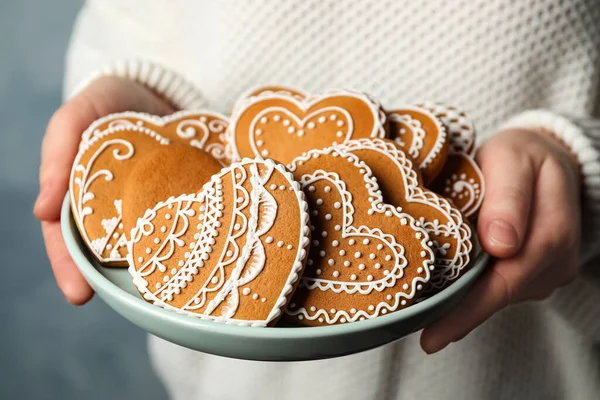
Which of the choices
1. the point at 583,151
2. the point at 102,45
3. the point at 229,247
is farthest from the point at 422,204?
the point at 102,45

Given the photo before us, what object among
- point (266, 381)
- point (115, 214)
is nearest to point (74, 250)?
point (115, 214)

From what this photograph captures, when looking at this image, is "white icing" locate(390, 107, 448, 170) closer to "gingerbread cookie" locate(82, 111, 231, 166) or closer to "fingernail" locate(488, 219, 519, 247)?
"fingernail" locate(488, 219, 519, 247)

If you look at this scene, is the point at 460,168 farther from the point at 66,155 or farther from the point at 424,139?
the point at 66,155

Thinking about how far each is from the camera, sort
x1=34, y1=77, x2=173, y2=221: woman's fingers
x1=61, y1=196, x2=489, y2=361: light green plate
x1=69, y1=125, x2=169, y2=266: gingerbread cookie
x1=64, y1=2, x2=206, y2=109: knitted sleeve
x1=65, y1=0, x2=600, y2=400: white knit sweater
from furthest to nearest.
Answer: x1=64, y1=2, x2=206, y2=109: knitted sleeve < x1=65, y1=0, x2=600, y2=400: white knit sweater < x1=34, y1=77, x2=173, y2=221: woman's fingers < x1=69, y1=125, x2=169, y2=266: gingerbread cookie < x1=61, y1=196, x2=489, y2=361: light green plate

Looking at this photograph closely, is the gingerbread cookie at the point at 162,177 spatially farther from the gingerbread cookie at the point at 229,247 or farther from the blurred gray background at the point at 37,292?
the blurred gray background at the point at 37,292

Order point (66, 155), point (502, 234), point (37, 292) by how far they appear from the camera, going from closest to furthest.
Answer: point (502, 234) → point (66, 155) → point (37, 292)

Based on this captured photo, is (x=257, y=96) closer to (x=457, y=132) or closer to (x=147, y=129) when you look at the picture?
(x=147, y=129)

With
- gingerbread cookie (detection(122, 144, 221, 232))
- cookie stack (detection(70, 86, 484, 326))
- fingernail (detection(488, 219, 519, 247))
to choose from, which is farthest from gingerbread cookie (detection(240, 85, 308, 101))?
fingernail (detection(488, 219, 519, 247))
